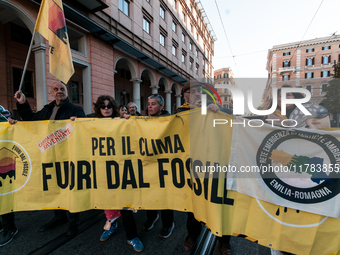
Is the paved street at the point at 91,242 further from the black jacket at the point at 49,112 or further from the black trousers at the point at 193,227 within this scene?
the black jacket at the point at 49,112

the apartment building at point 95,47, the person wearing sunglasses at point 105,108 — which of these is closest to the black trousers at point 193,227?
the person wearing sunglasses at point 105,108

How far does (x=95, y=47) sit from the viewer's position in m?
10.0

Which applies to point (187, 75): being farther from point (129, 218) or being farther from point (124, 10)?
point (129, 218)

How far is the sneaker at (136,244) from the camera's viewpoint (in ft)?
7.16

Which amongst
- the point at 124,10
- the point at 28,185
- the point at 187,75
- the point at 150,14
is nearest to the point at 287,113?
the point at 28,185

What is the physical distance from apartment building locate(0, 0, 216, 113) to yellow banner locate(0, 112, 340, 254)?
5985 millimetres

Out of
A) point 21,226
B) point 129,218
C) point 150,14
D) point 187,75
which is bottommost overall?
point 21,226

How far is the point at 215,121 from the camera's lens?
1986mm

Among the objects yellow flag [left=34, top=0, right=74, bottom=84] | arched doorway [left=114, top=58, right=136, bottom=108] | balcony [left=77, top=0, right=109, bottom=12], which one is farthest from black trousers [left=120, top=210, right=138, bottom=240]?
arched doorway [left=114, top=58, right=136, bottom=108]

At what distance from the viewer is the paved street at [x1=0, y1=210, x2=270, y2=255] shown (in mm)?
2203

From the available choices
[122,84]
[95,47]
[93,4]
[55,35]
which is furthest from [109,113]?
[122,84]

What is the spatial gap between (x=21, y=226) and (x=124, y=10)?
1369 cm

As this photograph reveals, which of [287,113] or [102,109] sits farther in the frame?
[102,109]

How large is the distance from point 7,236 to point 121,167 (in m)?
1.94
